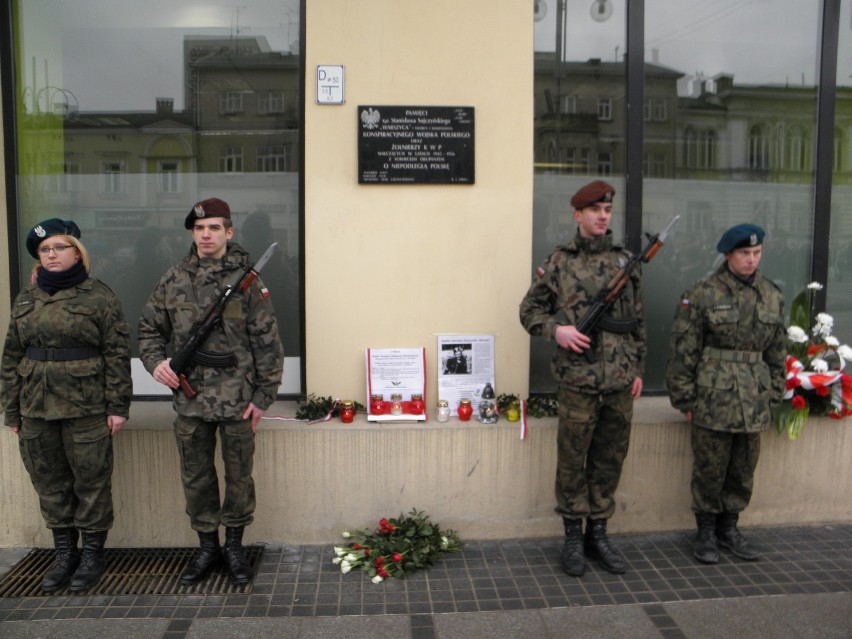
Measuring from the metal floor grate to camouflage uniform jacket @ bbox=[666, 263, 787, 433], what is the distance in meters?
2.79

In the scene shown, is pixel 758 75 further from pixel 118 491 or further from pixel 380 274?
pixel 118 491

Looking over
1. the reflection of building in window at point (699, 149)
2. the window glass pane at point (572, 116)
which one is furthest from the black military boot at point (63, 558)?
the reflection of building in window at point (699, 149)

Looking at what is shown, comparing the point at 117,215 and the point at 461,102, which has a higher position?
the point at 461,102

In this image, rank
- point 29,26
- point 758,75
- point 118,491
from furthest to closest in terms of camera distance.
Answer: point 758,75
point 29,26
point 118,491

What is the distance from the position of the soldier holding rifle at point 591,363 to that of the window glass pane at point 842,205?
2197mm

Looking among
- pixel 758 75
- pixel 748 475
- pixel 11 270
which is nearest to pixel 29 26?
pixel 11 270

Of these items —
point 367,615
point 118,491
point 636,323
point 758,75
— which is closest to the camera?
point 367,615

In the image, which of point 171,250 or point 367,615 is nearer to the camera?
point 367,615

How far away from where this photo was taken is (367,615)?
13.0 ft

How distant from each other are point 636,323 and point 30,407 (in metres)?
3.37

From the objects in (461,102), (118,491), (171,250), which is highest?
(461,102)

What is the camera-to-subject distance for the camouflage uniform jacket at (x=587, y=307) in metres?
4.32

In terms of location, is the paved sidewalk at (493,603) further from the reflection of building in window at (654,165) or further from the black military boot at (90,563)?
the reflection of building in window at (654,165)

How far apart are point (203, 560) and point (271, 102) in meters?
2.96
